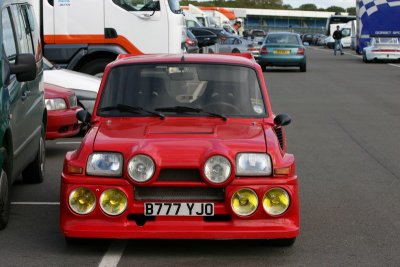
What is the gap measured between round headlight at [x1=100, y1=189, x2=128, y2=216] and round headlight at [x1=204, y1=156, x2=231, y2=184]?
0.62 meters

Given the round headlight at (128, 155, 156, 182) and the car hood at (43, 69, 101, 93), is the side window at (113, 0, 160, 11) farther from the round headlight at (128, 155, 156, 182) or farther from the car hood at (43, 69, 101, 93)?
the round headlight at (128, 155, 156, 182)

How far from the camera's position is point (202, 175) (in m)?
7.16

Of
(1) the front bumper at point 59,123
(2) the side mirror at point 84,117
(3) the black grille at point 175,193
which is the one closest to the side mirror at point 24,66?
(2) the side mirror at point 84,117

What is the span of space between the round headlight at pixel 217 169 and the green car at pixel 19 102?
6.06ft

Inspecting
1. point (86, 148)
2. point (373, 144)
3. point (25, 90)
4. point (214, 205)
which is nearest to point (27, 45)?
point (25, 90)

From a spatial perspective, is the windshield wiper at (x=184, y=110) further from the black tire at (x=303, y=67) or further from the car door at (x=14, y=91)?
the black tire at (x=303, y=67)

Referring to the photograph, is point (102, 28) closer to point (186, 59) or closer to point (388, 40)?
point (186, 59)

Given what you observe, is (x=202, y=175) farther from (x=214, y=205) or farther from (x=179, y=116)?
(x=179, y=116)

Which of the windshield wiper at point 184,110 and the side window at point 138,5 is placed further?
the side window at point 138,5

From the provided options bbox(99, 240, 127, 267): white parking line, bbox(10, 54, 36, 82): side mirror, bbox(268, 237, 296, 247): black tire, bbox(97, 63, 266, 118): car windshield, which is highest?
bbox(10, 54, 36, 82): side mirror

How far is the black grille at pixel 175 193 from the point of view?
7207 mm

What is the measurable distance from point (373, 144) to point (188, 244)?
7.57 m

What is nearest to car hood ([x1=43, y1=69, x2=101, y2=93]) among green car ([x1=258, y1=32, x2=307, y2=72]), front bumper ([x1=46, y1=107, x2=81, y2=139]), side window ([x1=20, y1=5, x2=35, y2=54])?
front bumper ([x1=46, y1=107, x2=81, y2=139])

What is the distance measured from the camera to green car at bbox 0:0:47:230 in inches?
332
